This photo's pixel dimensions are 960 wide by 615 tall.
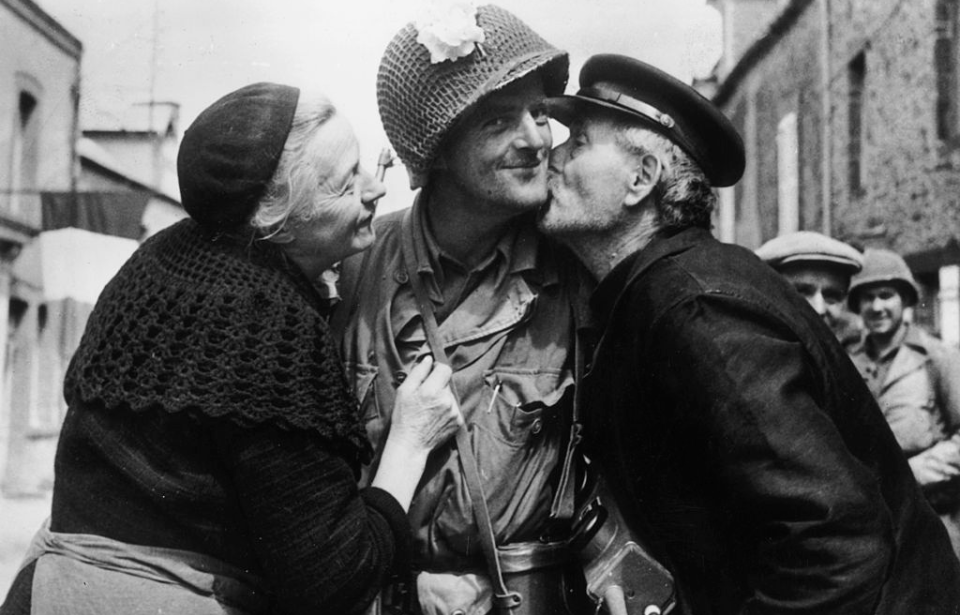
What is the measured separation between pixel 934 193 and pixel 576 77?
25.4ft

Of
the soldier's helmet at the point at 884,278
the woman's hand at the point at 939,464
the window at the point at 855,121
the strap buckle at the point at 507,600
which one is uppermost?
the window at the point at 855,121

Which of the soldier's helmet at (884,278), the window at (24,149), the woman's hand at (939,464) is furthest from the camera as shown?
the window at (24,149)

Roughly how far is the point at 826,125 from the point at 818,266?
27.8 feet

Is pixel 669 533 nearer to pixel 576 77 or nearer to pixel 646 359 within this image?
pixel 646 359

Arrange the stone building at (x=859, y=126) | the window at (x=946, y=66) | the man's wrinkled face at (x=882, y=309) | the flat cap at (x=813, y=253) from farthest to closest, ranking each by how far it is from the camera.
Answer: the stone building at (x=859, y=126), the window at (x=946, y=66), the man's wrinkled face at (x=882, y=309), the flat cap at (x=813, y=253)

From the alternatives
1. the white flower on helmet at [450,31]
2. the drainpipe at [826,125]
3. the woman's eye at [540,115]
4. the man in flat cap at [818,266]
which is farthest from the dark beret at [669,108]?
the drainpipe at [826,125]

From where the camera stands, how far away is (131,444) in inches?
85.0

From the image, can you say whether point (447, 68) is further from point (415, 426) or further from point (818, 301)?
point (818, 301)

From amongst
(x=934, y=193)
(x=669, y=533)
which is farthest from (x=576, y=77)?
(x=934, y=193)

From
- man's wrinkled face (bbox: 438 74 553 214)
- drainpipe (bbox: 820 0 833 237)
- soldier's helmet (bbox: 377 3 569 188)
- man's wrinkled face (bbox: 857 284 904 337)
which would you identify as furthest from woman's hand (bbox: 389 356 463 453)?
drainpipe (bbox: 820 0 833 237)

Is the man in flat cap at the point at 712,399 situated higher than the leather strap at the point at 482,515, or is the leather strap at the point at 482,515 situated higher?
the man in flat cap at the point at 712,399

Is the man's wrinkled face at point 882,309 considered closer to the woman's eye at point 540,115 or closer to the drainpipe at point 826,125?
the woman's eye at point 540,115

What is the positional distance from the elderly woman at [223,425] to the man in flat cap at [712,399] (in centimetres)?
63

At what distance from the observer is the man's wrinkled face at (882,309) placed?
5398 mm
